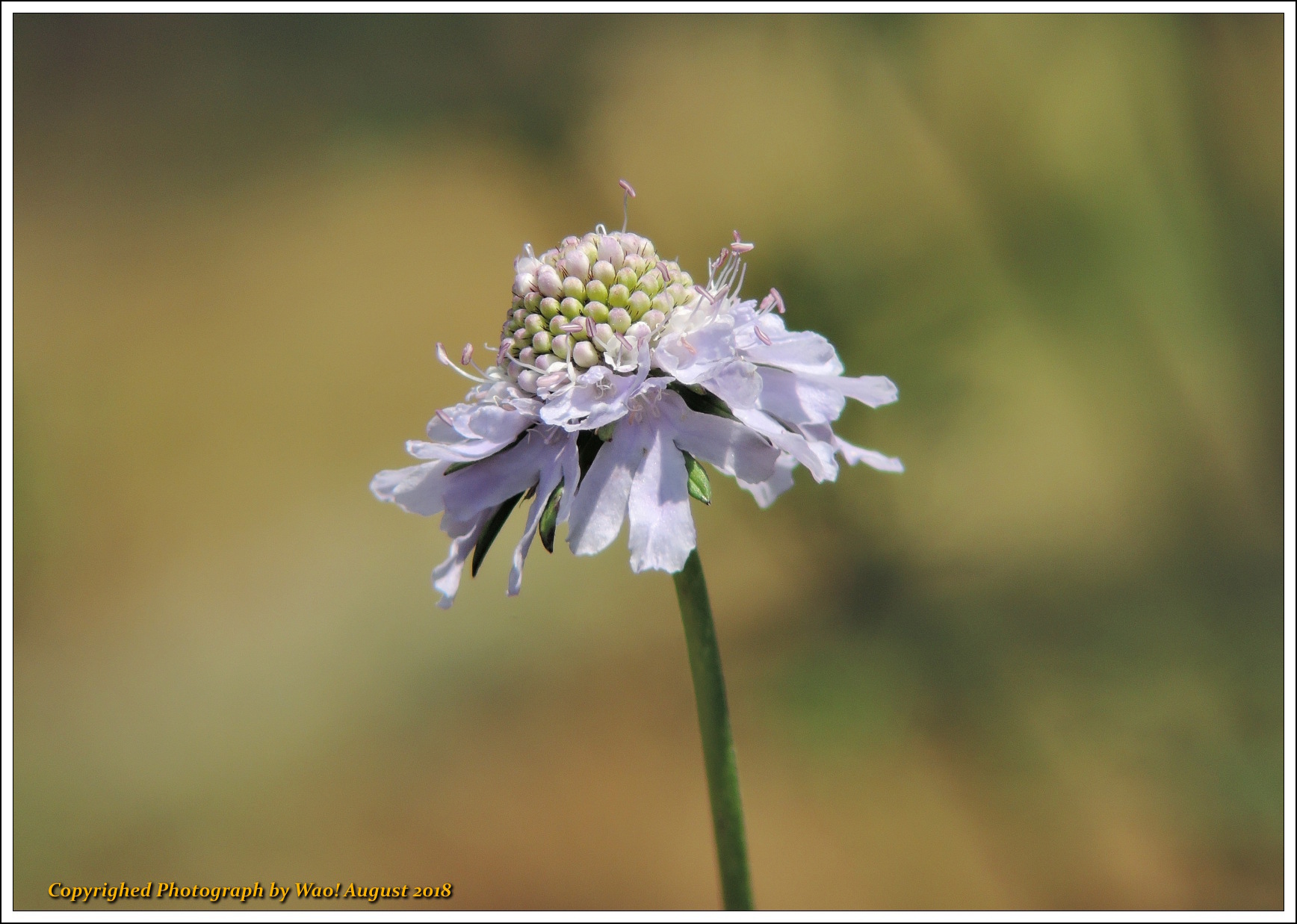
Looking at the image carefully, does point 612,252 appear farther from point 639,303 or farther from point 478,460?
point 478,460

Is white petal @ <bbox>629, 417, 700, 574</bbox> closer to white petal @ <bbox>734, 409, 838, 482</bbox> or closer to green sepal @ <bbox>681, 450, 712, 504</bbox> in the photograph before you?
green sepal @ <bbox>681, 450, 712, 504</bbox>

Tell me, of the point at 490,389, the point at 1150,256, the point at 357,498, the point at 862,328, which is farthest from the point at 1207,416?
the point at 357,498

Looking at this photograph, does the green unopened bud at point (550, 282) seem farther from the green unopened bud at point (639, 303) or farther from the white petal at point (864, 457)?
the white petal at point (864, 457)

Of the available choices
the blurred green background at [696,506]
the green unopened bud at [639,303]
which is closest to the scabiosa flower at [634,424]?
the green unopened bud at [639,303]

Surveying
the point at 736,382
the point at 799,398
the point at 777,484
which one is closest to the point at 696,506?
the point at 777,484

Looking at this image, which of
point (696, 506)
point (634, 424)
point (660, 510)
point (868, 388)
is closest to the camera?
point (660, 510)

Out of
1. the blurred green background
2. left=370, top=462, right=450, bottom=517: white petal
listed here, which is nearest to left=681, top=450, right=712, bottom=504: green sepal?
left=370, top=462, right=450, bottom=517: white petal
